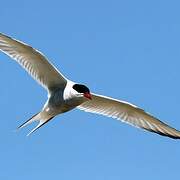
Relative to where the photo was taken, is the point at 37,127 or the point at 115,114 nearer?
the point at 37,127

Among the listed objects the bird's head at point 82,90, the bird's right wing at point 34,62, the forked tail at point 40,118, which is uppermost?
the bird's right wing at point 34,62

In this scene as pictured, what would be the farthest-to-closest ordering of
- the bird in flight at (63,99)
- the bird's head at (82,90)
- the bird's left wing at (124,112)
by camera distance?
the bird's left wing at (124,112)
the bird in flight at (63,99)
the bird's head at (82,90)

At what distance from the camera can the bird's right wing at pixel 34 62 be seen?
702 inches

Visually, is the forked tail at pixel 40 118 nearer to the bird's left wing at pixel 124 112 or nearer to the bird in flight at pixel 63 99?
the bird in flight at pixel 63 99

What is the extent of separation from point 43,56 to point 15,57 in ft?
2.19

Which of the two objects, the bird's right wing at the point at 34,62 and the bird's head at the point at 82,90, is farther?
the bird's right wing at the point at 34,62

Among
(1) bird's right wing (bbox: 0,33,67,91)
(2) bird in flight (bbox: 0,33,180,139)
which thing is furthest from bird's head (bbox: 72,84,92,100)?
(1) bird's right wing (bbox: 0,33,67,91)

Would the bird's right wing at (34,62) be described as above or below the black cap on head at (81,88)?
above

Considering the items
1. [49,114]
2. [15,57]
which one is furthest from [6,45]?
[49,114]

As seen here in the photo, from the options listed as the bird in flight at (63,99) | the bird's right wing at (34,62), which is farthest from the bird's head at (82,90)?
the bird's right wing at (34,62)

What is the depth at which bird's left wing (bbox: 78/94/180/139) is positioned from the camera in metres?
19.0

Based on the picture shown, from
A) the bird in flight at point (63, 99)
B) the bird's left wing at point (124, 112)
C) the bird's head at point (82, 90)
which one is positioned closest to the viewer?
the bird's head at point (82, 90)

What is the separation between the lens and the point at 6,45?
1794 centimetres

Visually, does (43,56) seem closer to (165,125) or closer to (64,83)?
(64,83)
